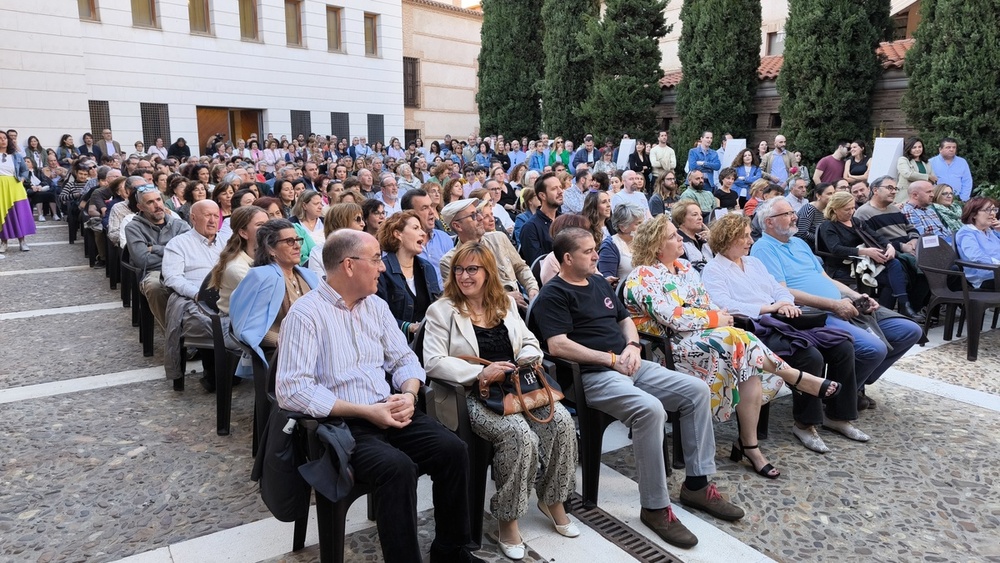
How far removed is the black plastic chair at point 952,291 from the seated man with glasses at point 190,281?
5.77 meters

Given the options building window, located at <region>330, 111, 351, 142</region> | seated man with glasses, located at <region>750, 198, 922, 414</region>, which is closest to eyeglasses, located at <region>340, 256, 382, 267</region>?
seated man with glasses, located at <region>750, 198, 922, 414</region>

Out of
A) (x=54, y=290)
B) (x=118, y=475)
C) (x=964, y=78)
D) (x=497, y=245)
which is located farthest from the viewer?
(x=964, y=78)

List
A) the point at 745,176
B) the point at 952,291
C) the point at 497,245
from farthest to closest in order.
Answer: the point at 745,176, the point at 952,291, the point at 497,245

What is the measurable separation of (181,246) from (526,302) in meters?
2.53

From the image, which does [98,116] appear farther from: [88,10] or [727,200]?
[727,200]

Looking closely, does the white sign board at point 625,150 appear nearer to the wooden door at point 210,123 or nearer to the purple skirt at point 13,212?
the purple skirt at point 13,212

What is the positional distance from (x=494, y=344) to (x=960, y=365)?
4.27 m

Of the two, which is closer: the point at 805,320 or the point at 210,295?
the point at 805,320

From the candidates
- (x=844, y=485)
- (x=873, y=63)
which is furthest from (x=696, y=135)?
(x=844, y=485)

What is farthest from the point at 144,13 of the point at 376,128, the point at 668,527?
the point at 668,527

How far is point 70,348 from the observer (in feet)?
18.7

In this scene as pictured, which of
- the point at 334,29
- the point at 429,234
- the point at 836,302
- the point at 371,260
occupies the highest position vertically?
the point at 334,29

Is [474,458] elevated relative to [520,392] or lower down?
lower down

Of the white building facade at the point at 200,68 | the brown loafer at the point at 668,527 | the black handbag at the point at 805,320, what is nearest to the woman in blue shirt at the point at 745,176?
the black handbag at the point at 805,320
